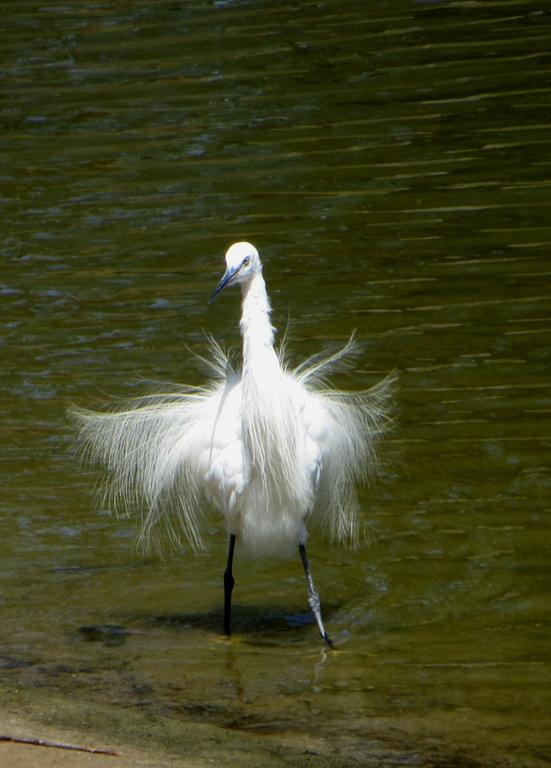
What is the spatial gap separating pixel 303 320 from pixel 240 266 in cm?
319

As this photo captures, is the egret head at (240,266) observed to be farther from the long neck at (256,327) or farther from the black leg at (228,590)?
the black leg at (228,590)

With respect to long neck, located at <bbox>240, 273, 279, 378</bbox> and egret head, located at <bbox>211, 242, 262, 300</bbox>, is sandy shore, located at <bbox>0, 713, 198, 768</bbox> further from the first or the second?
egret head, located at <bbox>211, 242, 262, 300</bbox>

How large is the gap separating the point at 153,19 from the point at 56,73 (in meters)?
1.53

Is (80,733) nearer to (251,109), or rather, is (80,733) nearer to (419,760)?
(419,760)

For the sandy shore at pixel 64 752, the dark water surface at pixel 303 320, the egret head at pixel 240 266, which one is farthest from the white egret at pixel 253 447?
the sandy shore at pixel 64 752

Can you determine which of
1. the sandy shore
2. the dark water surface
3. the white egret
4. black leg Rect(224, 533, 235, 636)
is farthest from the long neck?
the sandy shore

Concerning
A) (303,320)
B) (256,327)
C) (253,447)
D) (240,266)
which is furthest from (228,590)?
(303,320)

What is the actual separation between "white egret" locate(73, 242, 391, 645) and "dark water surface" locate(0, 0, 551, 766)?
13.4 inches

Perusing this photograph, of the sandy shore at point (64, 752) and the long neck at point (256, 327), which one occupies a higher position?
the long neck at point (256, 327)

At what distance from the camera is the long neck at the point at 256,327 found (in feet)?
17.3

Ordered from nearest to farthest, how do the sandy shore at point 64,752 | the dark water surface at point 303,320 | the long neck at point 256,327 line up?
the sandy shore at point 64,752 < the dark water surface at point 303,320 < the long neck at point 256,327

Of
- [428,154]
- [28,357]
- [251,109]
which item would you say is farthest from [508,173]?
[28,357]

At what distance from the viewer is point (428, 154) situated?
1074cm

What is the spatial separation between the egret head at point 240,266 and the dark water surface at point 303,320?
1.34m
